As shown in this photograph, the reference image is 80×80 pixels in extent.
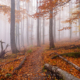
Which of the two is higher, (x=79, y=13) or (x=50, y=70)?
(x=79, y=13)

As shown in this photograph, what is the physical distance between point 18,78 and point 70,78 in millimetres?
2726

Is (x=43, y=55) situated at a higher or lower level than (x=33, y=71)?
higher

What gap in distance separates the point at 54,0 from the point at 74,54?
5.61 m

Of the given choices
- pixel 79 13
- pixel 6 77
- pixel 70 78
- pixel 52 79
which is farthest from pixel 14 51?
pixel 79 13

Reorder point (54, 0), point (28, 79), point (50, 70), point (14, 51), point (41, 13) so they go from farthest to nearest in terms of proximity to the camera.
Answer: point (14, 51) < point (41, 13) < point (54, 0) < point (50, 70) < point (28, 79)

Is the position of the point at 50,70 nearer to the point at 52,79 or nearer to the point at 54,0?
the point at 52,79

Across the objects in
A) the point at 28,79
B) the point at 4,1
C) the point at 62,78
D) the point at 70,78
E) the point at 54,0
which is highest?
the point at 4,1

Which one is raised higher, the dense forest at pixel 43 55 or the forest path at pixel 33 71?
the dense forest at pixel 43 55

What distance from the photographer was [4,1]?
1898cm

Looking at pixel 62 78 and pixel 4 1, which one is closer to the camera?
pixel 62 78

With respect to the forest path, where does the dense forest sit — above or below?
above

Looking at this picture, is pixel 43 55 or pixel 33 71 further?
pixel 43 55

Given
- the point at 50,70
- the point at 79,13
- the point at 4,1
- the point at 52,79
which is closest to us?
the point at 52,79

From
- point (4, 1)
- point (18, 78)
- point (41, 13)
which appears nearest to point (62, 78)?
point (18, 78)
